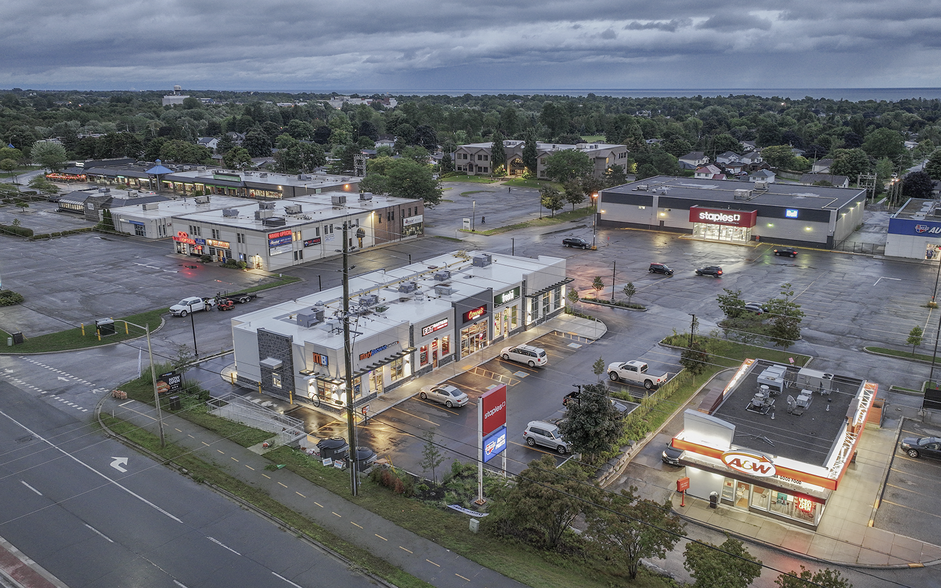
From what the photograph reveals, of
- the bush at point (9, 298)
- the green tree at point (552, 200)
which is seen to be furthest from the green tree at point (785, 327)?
the bush at point (9, 298)

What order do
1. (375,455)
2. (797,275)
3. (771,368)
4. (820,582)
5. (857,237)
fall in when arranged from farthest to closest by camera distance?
(857,237)
(797,275)
(771,368)
(375,455)
(820,582)

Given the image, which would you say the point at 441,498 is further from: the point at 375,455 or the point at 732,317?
the point at 732,317

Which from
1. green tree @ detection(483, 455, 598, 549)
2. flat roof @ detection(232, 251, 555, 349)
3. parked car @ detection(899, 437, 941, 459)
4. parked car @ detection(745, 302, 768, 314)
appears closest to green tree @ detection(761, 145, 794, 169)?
parked car @ detection(745, 302, 768, 314)

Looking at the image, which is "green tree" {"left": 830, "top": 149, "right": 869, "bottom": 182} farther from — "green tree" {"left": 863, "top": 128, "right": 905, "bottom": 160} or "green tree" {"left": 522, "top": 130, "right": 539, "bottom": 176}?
"green tree" {"left": 522, "top": 130, "right": 539, "bottom": 176}

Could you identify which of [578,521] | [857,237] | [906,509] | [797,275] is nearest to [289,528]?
[578,521]

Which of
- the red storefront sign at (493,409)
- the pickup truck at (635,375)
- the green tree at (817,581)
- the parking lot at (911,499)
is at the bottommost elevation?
the parking lot at (911,499)

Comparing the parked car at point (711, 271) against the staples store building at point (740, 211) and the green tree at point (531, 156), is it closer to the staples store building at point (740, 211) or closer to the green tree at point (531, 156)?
the staples store building at point (740, 211)
